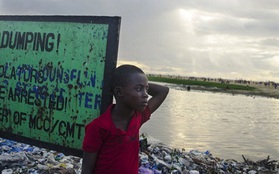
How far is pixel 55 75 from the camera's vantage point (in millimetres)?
3076

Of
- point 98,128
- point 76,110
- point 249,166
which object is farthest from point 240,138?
point 98,128

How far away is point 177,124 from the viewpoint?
13.0 m

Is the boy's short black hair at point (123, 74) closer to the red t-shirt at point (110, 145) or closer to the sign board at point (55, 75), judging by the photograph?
the red t-shirt at point (110, 145)

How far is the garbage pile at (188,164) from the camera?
572 centimetres

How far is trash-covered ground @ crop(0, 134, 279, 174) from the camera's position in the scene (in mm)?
4555

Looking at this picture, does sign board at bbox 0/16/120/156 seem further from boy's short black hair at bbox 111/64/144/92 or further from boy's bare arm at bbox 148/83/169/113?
boy's short black hair at bbox 111/64/144/92

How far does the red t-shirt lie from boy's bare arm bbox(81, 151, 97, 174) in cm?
3

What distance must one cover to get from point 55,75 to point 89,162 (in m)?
1.16

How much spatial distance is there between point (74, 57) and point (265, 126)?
1368 cm

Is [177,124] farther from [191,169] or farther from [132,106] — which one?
[132,106]

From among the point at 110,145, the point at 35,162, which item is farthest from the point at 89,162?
the point at 35,162

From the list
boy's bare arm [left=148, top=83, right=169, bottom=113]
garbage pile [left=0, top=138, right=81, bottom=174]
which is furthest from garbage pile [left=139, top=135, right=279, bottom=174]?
boy's bare arm [left=148, top=83, right=169, bottom=113]

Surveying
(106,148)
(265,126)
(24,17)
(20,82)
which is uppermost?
(24,17)

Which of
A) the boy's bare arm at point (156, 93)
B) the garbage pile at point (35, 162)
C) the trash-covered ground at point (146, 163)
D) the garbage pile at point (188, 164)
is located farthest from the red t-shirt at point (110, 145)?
the garbage pile at point (188, 164)
